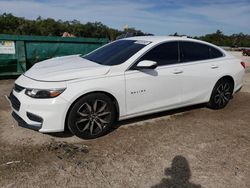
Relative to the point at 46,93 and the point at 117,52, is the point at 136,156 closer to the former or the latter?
the point at 46,93

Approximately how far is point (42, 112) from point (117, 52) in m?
1.76

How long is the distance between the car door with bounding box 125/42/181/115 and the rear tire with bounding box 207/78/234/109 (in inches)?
40.1

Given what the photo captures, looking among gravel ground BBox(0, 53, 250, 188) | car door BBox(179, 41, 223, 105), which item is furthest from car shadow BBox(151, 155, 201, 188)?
car door BBox(179, 41, 223, 105)

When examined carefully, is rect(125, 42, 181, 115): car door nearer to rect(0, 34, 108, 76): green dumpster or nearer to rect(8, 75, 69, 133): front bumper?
rect(8, 75, 69, 133): front bumper

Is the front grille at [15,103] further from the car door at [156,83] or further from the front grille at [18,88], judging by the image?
the car door at [156,83]

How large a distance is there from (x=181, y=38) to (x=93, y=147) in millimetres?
2747

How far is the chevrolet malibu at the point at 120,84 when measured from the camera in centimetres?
415

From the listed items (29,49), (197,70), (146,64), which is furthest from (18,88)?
(29,49)

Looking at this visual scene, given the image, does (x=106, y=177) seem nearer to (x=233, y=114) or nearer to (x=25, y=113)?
(x=25, y=113)

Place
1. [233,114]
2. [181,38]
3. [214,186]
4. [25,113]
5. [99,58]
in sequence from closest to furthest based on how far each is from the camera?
1. [214,186]
2. [25,113]
3. [99,58]
4. [181,38]
5. [233,114]

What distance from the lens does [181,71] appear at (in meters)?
5.24

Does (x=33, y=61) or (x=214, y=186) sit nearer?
(x=214, y=186)

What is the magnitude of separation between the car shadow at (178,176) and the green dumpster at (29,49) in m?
6.75

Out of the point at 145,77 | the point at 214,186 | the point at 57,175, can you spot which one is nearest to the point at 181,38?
the point at 145,77
